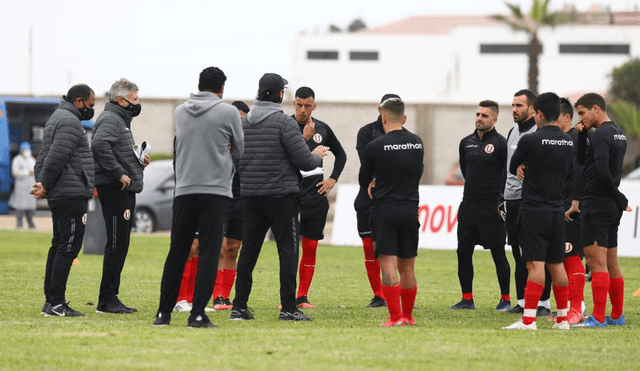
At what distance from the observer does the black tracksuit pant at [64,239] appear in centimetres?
889

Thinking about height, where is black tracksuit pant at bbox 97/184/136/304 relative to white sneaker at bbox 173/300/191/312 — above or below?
above

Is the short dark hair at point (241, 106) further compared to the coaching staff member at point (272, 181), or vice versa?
the short dark hair at point (241, 106)

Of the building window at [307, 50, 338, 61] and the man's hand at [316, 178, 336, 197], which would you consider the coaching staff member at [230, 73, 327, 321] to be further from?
the building window at [307, 50, 338, 61]

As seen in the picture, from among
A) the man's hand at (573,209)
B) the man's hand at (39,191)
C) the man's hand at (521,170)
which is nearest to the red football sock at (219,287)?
the man's hand at (39,191)

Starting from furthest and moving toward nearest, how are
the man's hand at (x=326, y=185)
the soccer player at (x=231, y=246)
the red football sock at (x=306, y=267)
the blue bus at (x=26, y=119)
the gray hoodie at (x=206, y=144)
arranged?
the blue bus at (x=26, y=119)
the red football sock at (x=306, y=267)
the soccer player at (x=231, y=246)
the man's hand at (x=326, y=185)
the gray hoodie at (x=206, y=144)

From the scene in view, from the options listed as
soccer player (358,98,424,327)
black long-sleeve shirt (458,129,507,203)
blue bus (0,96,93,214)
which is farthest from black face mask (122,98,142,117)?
blue bus (0,96,93,214)

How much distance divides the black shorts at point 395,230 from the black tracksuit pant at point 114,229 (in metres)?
2.46

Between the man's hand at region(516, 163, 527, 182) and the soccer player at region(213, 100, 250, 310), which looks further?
the soccer player at region(213, 100, 250, 310)

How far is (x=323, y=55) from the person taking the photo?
88250mm

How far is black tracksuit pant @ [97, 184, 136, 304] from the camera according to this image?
9.11m

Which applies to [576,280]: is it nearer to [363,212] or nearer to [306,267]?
[363,212]

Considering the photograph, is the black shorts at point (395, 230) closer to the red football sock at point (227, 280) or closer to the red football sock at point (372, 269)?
the red football sock at point (227, 280)

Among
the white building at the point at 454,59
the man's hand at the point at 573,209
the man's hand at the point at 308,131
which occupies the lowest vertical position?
the man's hand at the point at 573,209

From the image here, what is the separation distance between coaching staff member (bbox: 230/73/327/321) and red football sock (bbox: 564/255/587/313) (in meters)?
2.63
